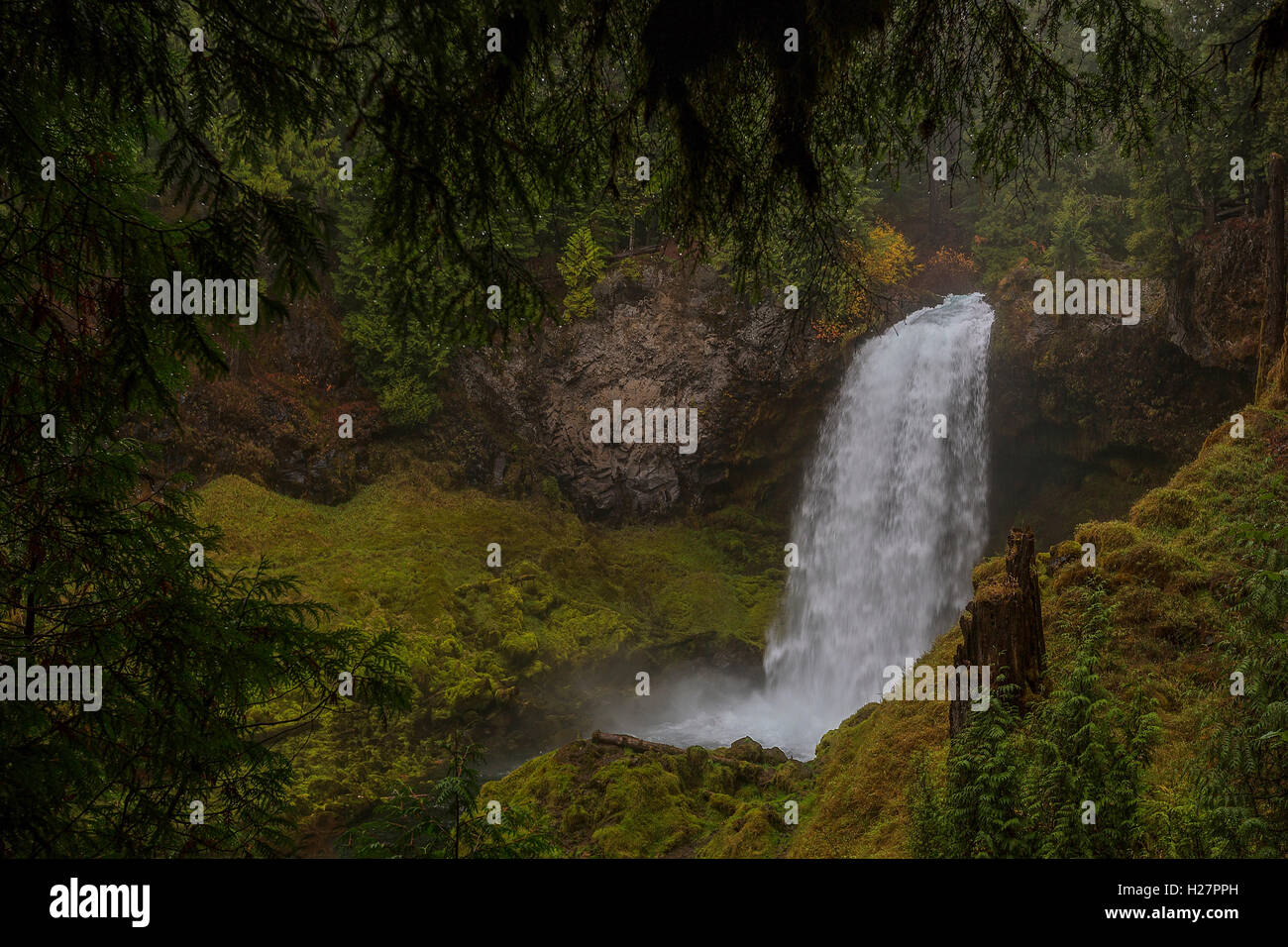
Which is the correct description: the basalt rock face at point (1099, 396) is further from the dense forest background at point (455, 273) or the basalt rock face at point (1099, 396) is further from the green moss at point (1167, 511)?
the dense forest background at point (455, 273)

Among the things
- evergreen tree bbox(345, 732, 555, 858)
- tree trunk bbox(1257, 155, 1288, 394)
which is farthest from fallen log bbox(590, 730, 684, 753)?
tree trunk bbox(1257, 155, 1288, 394)

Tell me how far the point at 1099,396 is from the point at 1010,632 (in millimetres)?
A: 12329

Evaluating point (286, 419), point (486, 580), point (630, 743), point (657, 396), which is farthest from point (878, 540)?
point (286, 419)

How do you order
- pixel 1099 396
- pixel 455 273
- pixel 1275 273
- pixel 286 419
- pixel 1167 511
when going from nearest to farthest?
pixel 455 273, pixel 1167 511, pixel 1275 273, pixel 1099 396, pixel 286 419

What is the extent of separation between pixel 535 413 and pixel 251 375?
7607 mm

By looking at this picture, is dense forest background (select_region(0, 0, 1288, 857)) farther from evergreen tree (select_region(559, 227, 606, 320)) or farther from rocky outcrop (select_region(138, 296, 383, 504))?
evergreen tree (select_region(559, 227, 606, 320))

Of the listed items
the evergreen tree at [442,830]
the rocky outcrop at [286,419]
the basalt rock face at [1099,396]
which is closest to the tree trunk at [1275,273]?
the basalt rock face at [1099,396]

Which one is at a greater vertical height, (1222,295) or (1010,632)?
(1222,295)

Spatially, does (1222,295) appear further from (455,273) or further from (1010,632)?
(455,273)

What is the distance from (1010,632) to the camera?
525 cm

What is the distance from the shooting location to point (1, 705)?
2.23 metres

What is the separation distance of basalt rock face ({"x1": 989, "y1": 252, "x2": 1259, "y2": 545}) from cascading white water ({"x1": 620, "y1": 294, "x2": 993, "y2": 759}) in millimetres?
717

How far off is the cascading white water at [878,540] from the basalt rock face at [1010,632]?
9784 millimetres

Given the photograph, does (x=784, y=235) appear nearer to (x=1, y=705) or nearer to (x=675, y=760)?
(x=1, y=705)
